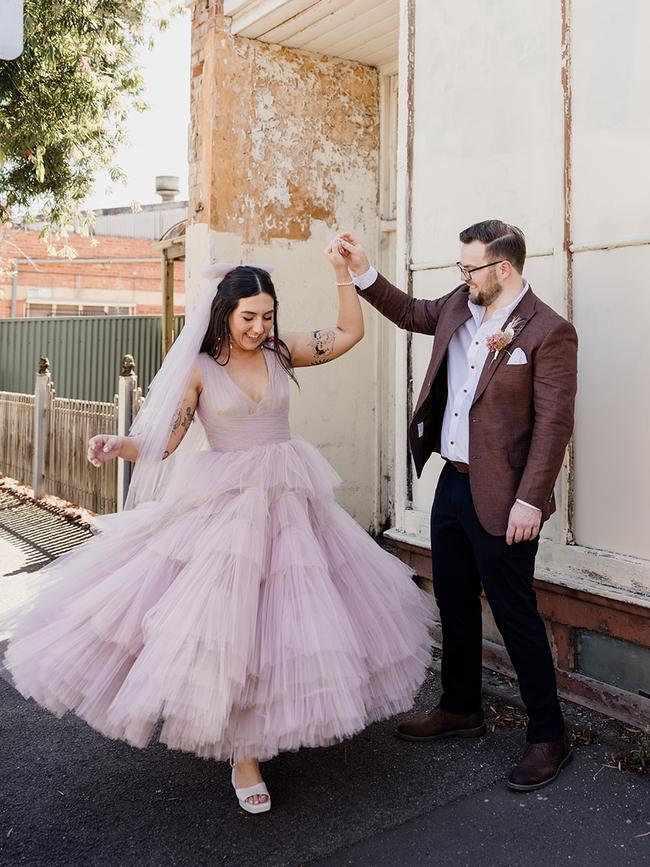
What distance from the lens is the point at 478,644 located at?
12.1ft

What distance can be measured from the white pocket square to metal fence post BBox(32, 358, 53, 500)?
7587 mm

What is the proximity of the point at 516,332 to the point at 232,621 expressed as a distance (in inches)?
60.1

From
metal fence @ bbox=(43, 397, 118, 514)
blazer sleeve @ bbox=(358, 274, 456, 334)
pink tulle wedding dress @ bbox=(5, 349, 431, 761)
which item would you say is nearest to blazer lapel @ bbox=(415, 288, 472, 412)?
blazer sleeve @ bbox=(358, 274, 456, 334)

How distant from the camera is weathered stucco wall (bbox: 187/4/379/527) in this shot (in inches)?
245

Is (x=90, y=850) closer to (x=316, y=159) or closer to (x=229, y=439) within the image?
(x=229, y=439)

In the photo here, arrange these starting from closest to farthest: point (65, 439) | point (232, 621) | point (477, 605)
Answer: point (232, 621), point (477, 605), point (65, 439)

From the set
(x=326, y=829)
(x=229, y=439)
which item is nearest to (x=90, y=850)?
(x=326, y=829)

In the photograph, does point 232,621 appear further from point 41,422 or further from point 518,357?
point 41,422

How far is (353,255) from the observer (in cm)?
367

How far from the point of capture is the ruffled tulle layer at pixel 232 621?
2.84m

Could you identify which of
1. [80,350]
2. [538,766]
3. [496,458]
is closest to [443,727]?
[538,766]

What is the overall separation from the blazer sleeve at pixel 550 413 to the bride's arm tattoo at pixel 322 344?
0.97m

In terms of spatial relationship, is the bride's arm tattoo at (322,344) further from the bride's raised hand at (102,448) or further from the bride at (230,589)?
the bride's raised hand at (102,448)

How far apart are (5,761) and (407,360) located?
2.97m
